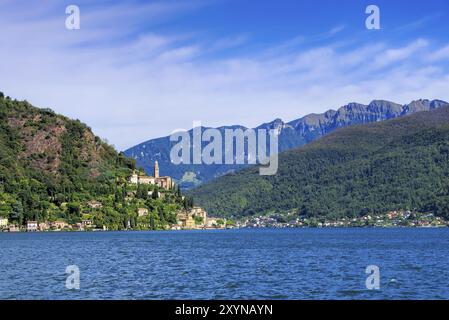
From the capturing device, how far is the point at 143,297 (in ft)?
148

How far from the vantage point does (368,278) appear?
57125 mm

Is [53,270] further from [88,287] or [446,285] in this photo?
[446,285]

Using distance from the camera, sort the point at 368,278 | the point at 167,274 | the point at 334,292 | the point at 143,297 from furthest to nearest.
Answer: the point at 167,274 < the point at 368,278 < the point at 334,292 < the point at 143,297

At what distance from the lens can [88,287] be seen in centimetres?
5019

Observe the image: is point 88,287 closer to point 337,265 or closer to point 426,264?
point 337,265

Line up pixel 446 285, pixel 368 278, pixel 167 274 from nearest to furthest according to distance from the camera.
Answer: pixel 446 285, pixel 368 278, pixel 167 274

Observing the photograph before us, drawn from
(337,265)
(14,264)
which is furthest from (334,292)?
(14,264)
